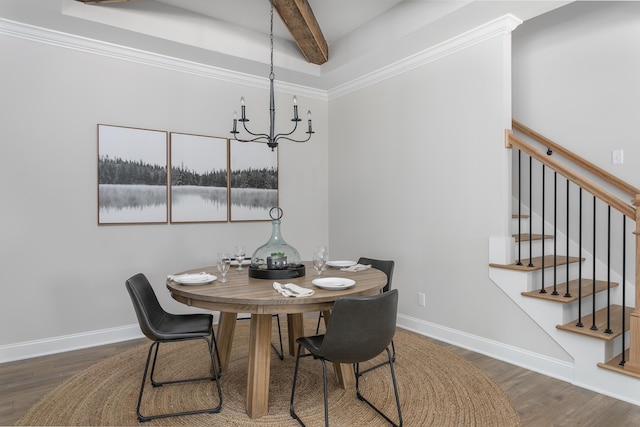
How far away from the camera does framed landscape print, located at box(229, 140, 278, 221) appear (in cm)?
427

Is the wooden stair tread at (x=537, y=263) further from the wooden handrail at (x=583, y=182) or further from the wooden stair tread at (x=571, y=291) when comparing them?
the wooden handrail at (x=583, y=182)

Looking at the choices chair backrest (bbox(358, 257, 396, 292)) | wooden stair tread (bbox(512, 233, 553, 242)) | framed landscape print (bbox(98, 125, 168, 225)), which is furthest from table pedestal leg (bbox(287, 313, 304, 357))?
wooden stair tread (bbox(512, 233, 553, 242))

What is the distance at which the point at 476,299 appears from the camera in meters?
3.34

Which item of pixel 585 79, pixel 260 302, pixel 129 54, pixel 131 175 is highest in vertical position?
pixel 129 54

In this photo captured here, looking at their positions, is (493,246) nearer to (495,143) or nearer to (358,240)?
(495,143)

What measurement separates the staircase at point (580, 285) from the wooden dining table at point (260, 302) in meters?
1.27

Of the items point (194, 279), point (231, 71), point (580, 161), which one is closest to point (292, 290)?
point (194, 279)

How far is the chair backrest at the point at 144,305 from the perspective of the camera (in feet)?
7.22

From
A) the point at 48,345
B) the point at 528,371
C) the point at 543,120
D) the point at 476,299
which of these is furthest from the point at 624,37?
the point at 48,345

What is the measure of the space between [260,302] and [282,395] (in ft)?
2.89

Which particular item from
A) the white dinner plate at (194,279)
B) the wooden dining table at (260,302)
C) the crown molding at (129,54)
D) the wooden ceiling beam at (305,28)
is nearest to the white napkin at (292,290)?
the wooden dining table at (260,302)

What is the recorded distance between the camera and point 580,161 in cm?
336

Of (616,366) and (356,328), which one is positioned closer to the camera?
(356,328)

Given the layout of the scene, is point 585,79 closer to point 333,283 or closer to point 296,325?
point 333,283
